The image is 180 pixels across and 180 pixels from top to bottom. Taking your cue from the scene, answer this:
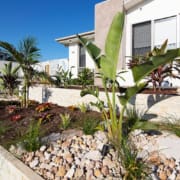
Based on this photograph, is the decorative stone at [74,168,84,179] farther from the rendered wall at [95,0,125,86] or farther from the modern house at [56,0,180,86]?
the rendered wall at [95,0,125,86]

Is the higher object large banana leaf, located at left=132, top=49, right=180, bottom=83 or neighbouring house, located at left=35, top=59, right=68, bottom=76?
neighbouring house, located at left=35, top=59, right=68, bottom=76

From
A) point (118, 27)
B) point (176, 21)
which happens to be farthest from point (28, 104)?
point (176, 21)

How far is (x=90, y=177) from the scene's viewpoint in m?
3.85

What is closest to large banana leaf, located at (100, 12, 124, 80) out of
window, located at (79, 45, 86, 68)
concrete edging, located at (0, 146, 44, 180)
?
concrete edging, located at (0, 146, 44, 180)

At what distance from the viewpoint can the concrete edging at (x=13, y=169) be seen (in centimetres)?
391

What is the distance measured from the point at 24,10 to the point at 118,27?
12424 millimetres

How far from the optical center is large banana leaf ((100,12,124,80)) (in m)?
4.59

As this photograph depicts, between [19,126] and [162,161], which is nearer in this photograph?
[162,161]

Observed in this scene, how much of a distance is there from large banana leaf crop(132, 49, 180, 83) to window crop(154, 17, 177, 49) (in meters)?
7.69

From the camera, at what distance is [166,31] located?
11125mm

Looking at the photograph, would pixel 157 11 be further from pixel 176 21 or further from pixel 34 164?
pixel 34 164

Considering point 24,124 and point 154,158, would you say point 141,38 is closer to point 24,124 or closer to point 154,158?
point 24,124

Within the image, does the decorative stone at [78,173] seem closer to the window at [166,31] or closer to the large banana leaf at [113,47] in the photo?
the large banana leaf at [113,47]

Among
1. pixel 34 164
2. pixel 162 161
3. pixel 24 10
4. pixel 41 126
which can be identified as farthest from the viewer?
pixel 24 10
